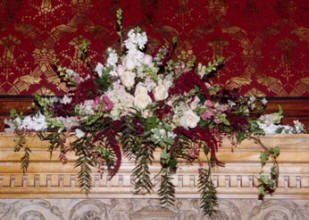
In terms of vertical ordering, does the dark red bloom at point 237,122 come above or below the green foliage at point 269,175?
above

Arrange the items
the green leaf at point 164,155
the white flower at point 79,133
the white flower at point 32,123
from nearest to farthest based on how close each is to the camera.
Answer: the green leaf at point 164,155, the white flower at point 79,133, the white flower at point 32,123

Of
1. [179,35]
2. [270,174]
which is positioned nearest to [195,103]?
[270,174]

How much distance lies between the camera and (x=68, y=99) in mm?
2127

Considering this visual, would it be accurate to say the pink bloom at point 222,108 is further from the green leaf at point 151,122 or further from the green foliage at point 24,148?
the green foliage at point 24,148

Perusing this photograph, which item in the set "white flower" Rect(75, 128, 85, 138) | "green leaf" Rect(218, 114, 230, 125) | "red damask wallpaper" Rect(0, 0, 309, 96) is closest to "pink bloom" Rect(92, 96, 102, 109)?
"white flower" Rect(75, 128, 85, 138)

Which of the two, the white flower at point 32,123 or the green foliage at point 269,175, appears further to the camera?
the white flower at point 32,123

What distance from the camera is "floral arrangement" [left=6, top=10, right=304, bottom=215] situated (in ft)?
6.41

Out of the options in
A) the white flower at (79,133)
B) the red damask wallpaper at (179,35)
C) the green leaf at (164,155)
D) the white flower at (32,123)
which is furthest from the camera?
the red damask wallpaper at (179,35)

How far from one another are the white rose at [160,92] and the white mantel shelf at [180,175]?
295 millimetres

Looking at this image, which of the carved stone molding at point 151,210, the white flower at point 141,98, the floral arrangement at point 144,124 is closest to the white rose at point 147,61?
the floral arrangement at point 144,124

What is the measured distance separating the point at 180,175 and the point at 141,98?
377 millimetres

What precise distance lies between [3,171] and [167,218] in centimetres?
72

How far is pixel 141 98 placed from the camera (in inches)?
76.7

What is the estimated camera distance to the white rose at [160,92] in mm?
1952
